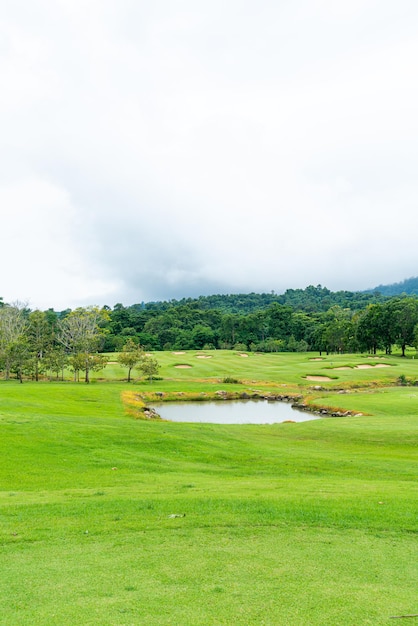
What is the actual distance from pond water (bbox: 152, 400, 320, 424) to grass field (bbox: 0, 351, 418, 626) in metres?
11.8

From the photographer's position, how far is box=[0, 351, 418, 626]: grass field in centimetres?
668

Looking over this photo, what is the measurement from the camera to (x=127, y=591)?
712 centimetres

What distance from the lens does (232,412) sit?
3988cm

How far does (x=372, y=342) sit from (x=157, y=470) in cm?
7501

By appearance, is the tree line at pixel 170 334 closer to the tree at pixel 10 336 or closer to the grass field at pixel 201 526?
the tree at pixel 10 336

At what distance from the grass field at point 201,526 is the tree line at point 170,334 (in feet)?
102

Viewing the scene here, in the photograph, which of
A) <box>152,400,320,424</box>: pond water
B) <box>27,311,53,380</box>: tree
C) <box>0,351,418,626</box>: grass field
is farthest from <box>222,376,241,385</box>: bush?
<box>0,351,418,626</box>: grass field

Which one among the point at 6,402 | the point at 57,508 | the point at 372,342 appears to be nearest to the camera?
the point at 57,508

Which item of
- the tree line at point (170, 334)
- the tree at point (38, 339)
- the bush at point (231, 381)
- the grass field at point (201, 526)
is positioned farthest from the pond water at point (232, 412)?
the tree at point (38, 339)

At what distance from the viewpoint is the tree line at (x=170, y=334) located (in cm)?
5436

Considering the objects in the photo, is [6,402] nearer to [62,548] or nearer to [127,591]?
[62,548]

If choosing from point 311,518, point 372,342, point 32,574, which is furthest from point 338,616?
point 372,342

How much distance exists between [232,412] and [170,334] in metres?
82.5

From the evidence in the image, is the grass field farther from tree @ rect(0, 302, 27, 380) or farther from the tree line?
the tree line
